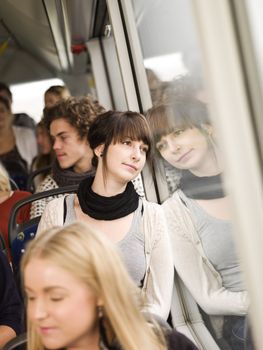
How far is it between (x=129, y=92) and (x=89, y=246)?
6.77 ft

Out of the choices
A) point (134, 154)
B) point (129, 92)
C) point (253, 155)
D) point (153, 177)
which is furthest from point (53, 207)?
point (253, 155)

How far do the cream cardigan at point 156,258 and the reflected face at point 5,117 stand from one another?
9.96 ft

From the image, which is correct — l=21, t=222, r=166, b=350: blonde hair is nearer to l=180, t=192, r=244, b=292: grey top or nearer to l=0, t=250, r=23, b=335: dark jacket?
l=180, t=192, r=244, b=292: grey top

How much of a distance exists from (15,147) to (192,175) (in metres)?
3.65

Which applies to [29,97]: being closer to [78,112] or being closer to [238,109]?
[78,112]

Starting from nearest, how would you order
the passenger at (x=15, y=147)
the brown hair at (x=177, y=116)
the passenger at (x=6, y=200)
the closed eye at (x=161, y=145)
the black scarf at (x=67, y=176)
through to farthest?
the brown hair at (x=177, y=116) → the closed eye at (x=161, y=145) → the black scarf at (x=67, y=176) → the passenger at (x=6, y=200) → the passenger at (x=15, y=147)

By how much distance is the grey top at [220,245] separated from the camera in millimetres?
2387

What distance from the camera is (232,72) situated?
1.57m

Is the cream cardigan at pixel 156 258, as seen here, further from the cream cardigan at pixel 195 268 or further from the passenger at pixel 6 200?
the passenger at pixel 6 200

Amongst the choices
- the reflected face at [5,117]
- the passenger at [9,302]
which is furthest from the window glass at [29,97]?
the passenger at [9,302]

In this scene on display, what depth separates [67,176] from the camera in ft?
12.5

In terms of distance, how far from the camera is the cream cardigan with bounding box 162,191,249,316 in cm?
251

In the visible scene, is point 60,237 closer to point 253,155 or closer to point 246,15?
point 253,155

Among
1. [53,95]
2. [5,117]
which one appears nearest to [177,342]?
[53,95]
